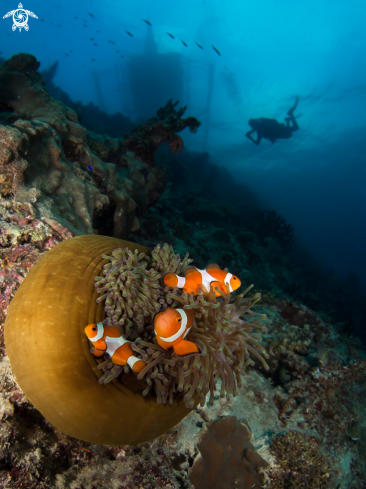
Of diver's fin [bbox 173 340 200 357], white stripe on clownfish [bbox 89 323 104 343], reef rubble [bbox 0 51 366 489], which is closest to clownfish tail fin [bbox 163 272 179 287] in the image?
diver's fin [bbox 173 340 200 357]

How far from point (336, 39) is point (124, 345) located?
59.9m

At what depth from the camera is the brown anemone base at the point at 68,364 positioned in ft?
4.95

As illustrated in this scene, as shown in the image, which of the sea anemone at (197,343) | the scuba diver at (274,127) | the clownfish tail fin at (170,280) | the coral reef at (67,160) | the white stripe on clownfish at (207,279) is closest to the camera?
the sea anemone at (197,343)

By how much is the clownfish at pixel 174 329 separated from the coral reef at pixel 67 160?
1.69m

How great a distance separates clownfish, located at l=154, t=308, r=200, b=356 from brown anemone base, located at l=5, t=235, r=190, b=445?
1.42ft

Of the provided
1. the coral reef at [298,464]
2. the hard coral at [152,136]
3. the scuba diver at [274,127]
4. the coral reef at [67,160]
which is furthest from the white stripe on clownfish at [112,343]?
the scuba diver at [274,127]

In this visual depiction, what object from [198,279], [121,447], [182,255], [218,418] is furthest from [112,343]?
[182,255]

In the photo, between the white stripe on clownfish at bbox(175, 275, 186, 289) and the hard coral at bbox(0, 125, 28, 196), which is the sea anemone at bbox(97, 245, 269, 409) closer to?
the white stripe on clownfish at bbox(175, 275, 186, 289)

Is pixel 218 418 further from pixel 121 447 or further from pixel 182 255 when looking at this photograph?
pixel 182 255

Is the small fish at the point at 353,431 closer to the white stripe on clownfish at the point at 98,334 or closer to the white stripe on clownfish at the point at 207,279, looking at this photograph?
the white stripe on clownfish at the point at 207,279

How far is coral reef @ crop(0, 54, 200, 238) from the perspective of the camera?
2834 mm

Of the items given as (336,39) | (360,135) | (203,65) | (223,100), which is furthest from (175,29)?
(360,135)

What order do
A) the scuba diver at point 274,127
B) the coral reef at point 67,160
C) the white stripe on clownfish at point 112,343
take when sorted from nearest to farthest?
the white stripe on clownfish at point 112,343 → the coral reef at point 67,160 → the scuba diver at point 274,127

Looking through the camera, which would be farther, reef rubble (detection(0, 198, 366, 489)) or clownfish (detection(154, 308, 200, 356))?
reef rubble (detection(0, 198, 366, 489))
